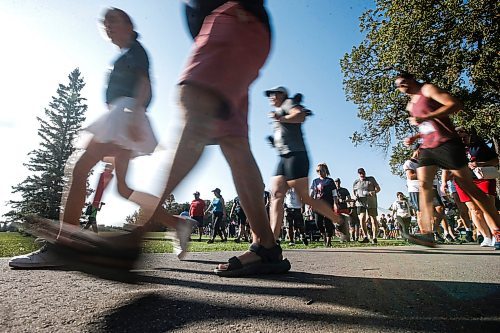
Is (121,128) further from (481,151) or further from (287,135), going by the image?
(481,151)

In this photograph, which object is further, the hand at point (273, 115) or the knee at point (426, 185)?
the hand at point (273, 115)

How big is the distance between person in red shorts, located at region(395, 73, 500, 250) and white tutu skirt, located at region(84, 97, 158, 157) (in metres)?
2.69

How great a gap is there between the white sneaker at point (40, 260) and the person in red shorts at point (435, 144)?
10.9ft

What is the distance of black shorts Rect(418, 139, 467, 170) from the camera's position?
326 cm

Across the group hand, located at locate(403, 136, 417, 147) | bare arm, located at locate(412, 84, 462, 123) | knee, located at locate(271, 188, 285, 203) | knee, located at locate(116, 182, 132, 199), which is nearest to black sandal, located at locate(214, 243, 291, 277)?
knee, located at locate(116, 182, 132, 199)

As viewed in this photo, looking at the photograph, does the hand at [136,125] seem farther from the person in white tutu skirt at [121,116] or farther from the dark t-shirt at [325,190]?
the dark t-shirt at [325,190]

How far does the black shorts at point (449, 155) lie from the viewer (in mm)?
3258

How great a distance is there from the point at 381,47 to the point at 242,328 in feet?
58.8

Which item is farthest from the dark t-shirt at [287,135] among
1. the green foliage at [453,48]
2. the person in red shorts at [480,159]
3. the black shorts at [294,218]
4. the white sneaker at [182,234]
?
the green foliage at [453,48]

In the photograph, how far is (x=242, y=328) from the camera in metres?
1.14

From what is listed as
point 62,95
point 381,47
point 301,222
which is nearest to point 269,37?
point 301,222

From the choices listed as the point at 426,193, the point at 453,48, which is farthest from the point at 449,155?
the point at 453,48

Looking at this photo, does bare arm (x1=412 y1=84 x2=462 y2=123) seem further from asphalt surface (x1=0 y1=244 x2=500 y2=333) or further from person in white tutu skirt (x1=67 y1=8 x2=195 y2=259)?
person in white tutu skirt (x1=67 y1=8 x2=195 y2=259)

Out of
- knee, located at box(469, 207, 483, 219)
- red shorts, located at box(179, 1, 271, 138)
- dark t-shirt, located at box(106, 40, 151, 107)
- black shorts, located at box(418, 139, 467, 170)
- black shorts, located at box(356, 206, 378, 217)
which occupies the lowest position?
knee, located at box(469, 207, 483, 219)
